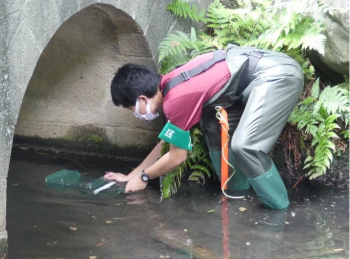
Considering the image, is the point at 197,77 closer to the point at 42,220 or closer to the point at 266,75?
the point at 266,75

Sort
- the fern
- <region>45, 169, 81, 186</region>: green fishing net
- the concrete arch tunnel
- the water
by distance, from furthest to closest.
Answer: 1. the fern
2. <region>45, 169, 81, 186</region>: green fishing net
3. the water
4. the concrete arch tunnel

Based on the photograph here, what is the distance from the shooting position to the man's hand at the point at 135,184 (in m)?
4.98

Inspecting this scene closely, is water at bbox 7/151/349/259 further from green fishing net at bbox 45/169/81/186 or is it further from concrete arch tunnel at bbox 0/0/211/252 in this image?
concrete arch tunnel at bbox 0/0/211/252

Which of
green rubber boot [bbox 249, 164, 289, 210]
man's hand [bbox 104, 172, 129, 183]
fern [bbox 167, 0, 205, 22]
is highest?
fern [bbox 167, 0, 205, 22]

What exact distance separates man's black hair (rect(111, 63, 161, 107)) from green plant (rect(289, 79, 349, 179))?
1.55 m

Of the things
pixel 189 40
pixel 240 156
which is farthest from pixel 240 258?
pixel 189 40

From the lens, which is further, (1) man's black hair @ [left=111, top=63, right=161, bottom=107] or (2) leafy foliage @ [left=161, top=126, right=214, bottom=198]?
(2) leafy foliage @ [left=161, top=126, right=214, bottom=198]

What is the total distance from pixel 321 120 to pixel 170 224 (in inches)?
67.5

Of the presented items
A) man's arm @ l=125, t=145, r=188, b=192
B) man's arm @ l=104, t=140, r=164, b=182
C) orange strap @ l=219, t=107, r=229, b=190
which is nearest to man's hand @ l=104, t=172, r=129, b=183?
man's arm @ l=104, t=140, r=164, b=182

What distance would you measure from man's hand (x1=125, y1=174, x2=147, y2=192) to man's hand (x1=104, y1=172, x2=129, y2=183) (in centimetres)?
14

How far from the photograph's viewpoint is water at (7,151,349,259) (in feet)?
12.6

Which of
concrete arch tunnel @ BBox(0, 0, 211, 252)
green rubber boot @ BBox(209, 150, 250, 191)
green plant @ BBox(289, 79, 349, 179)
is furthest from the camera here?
green rubber boot @ BBox(209, 150, 250, 191)

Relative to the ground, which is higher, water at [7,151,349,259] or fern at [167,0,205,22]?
fern at [167,0,205,22]

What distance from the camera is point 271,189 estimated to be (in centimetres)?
451
